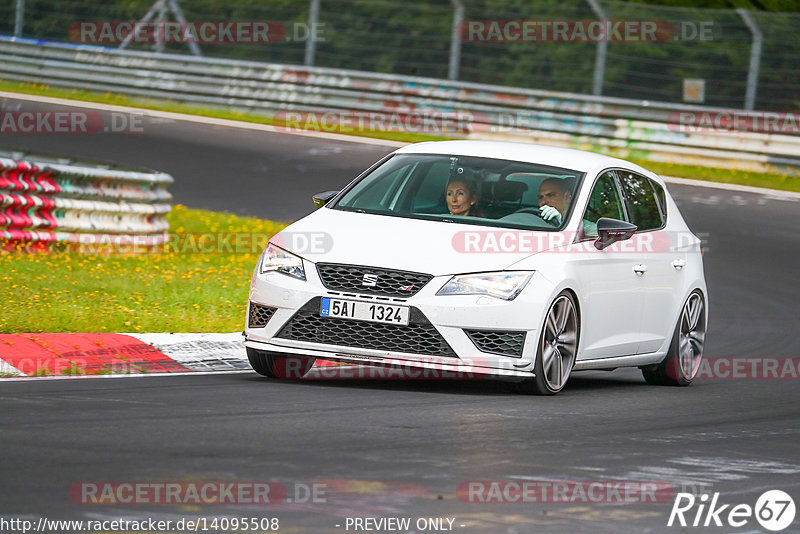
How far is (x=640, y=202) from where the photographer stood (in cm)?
1105

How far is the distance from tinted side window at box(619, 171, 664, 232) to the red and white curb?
287 cm

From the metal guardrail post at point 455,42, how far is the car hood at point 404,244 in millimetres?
16775

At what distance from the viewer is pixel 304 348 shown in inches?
356

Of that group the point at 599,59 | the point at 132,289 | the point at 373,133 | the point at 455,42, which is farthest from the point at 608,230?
the point at 373,133

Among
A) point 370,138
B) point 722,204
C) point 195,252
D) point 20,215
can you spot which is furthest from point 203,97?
point 20,215

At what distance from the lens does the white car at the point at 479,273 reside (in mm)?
8891

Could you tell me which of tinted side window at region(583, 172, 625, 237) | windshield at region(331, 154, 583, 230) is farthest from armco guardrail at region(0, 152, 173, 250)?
tinted side window at region(583, 172, 625, 237)

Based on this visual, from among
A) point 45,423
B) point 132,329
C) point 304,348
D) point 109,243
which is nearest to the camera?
point 45,423

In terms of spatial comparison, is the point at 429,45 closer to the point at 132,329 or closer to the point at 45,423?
the point at 132,329

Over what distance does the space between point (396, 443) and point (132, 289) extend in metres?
5.72

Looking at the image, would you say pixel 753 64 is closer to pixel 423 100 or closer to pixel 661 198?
pixel 423 100

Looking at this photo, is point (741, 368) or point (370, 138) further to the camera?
point (370, 138)

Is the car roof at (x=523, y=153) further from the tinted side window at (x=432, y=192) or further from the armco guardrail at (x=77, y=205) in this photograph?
the armco guardrail at (x=77, y=205)

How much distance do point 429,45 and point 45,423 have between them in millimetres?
20901
